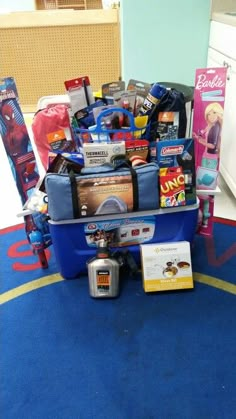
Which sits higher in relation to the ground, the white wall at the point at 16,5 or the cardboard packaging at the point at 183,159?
the white wall at the point at 16,5

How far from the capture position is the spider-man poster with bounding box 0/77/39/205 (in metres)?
1.42

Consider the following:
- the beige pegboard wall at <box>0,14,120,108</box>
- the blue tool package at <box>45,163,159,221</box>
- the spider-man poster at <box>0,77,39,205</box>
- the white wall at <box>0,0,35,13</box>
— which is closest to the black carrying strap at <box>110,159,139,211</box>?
the blue tool package at <box>45,163,159,221</box>

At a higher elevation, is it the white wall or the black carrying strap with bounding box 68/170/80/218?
the white wall

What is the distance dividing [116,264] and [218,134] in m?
0.70

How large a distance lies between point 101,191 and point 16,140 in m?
0.47

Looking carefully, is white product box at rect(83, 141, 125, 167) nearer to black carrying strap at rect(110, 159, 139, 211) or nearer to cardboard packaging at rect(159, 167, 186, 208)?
black carrying strap at rect(110, 159, 139, 211)

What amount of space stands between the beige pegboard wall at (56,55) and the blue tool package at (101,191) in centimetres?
247

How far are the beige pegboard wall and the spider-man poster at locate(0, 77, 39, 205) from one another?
7.11ft

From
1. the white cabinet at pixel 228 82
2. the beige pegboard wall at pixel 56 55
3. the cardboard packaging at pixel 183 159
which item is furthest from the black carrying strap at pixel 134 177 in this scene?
the beige pegboard wall at pixel 56 55

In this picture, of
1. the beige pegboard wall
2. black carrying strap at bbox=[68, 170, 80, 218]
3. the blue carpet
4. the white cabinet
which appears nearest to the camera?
the blue carpet

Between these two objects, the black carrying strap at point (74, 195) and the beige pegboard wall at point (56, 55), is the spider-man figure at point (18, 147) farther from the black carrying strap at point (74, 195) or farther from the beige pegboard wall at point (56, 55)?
the beige pegboard wall at point (56, 55)

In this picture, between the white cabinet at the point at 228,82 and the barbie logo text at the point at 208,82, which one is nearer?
the barbie logo text at the point at 208,82

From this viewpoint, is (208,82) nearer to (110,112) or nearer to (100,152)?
(110,112)

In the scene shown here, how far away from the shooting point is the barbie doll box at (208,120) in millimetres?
1464
